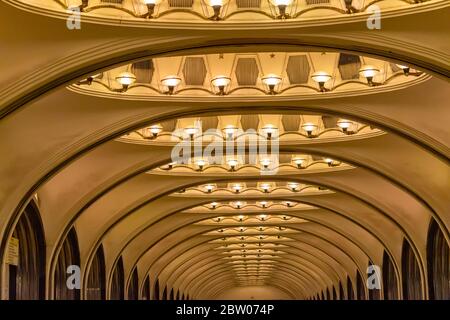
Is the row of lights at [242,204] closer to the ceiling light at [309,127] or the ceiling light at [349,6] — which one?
the ceiling light at [309,127]

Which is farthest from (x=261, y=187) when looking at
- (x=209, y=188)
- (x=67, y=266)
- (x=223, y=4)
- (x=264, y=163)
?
(x=223, y=4)

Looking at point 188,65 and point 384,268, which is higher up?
point 188,65

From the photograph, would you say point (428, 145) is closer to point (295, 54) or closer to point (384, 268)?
point (295, 54)

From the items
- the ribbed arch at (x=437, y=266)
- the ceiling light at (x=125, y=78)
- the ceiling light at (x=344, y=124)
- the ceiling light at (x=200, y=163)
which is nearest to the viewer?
the ceiling light at (x=125, y=78)

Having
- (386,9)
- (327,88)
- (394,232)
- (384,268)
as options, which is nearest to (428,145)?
(327,88)

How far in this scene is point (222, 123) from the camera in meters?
21.2

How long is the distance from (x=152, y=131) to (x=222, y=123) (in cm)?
169

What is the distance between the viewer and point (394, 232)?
30.8 meters

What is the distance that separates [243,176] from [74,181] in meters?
5.41

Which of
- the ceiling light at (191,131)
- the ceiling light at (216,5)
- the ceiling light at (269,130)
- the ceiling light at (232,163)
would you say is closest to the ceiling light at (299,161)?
the ceiling light at (232,163)

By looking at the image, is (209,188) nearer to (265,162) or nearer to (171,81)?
(265,162)

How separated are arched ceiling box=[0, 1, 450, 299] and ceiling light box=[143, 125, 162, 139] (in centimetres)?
6

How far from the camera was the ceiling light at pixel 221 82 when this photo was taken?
56.3ft

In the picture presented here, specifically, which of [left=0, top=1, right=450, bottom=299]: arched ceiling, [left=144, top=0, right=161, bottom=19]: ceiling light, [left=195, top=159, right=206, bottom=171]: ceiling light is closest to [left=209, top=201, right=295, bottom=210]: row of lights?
[left=0, top=1, right=450, bottom=299]: arched ceiling
